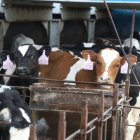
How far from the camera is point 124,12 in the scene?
505 inches

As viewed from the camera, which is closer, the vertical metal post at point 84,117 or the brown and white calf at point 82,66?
the vertical metal post at point 84,117

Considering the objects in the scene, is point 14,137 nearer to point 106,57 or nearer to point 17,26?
point 106,57

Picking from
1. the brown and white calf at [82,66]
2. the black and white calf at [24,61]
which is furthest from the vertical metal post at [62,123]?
the black and white calf at [24,61]

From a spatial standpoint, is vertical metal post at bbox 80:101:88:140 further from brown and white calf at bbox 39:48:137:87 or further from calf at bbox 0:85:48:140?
brown and white calf at bbox 39:48:137:87

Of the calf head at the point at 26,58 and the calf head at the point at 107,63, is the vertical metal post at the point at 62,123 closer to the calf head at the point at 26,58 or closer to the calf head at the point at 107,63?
the calf head at the point at 107,63

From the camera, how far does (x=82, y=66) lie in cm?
541

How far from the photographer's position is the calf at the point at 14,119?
99.0 inches

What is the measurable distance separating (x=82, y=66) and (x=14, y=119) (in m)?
2.73

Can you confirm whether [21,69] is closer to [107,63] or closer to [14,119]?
[107,63]

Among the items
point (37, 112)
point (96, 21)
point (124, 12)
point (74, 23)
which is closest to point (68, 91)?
point (37, 112)

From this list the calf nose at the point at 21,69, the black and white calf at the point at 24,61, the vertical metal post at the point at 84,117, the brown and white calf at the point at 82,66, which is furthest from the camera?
the black and white calf at the point at 24,61

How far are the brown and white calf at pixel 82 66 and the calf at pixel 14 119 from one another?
1.69 meters

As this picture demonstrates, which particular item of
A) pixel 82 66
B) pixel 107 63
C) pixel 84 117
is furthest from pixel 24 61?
pixel 84 117

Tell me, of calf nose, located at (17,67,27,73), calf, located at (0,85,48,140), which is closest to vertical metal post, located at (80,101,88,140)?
calf, located at (0,85,48,140)
